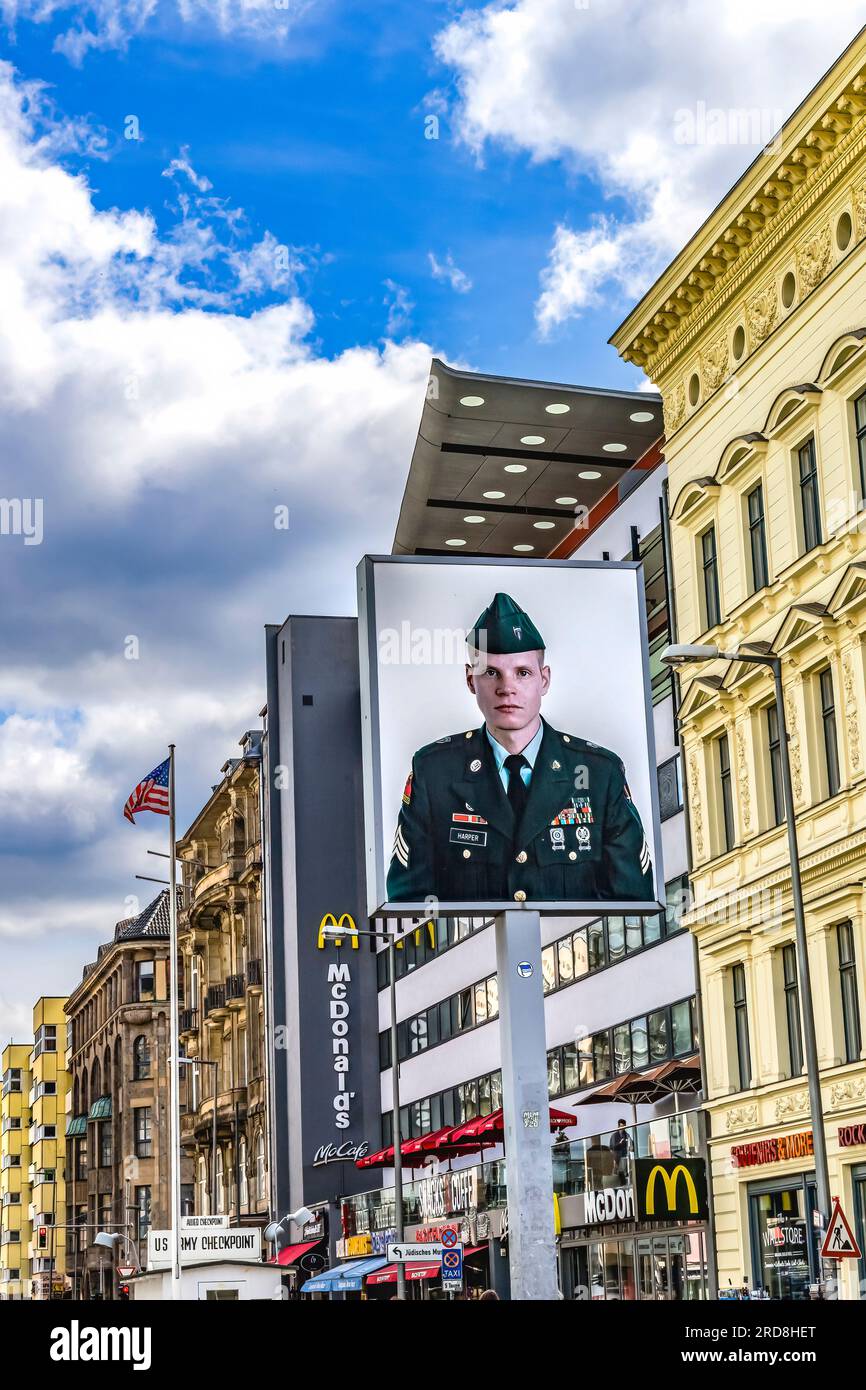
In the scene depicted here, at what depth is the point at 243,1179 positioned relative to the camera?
274 ft

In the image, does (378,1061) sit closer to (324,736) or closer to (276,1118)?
(276,1118)

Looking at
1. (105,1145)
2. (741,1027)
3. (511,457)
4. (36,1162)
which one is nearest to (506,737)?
(741,1027)

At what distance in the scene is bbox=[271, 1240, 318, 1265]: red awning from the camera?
68.5 metres

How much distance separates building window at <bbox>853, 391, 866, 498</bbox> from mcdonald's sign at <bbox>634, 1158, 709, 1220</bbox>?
14.0 metres

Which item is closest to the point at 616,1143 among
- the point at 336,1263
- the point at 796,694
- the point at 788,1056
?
the point at 788,1056

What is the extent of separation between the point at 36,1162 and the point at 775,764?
5831 inches

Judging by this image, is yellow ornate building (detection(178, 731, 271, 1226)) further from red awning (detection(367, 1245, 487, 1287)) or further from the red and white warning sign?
the red and white warning sign

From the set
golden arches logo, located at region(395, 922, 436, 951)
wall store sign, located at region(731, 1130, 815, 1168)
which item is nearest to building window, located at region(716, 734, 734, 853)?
wall store sign, located at region(731, 1130, 815, 1168)

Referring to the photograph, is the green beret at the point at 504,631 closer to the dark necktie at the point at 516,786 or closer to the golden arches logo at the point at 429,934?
the dark necktie at the point at 516,786

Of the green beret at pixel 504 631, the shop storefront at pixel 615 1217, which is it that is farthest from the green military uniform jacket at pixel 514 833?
the shop storefront at pixel 615 1217

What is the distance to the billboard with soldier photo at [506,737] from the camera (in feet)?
94.8

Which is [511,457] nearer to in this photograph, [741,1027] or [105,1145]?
[741,1027]

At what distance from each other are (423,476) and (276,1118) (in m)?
32.4
